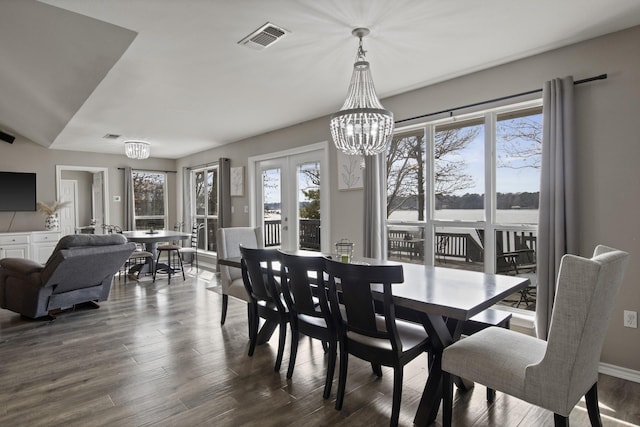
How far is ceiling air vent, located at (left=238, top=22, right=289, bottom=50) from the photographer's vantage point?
2.51 metres

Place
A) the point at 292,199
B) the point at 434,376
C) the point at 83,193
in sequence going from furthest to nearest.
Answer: the point at 83,193 → the point at 292,199 → the point at 434,376

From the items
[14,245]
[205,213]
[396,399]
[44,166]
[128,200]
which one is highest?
[44,166]

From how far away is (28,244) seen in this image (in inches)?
251

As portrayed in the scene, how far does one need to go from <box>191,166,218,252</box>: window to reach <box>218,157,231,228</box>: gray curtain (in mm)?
774

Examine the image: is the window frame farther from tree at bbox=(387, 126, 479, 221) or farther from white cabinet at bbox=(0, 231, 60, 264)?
tree at bbox=(387, 126, 479, 221)

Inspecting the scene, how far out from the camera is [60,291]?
3842mm

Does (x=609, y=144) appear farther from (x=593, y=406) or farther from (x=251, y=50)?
(x=251, y=50)

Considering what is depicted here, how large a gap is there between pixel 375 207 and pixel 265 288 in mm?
1816

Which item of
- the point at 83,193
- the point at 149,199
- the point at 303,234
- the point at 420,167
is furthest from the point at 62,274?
the point at 83,193

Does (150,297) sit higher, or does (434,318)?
(434,318)

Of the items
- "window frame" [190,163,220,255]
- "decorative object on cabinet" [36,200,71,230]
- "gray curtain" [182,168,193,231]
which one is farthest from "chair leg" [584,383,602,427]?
"decorative object on cabinet" [36,200,71,230]

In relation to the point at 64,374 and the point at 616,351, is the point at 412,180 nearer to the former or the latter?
the point at 616,351

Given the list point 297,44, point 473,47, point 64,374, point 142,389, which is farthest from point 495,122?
point 64,374

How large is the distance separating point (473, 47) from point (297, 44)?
54.4 inches
